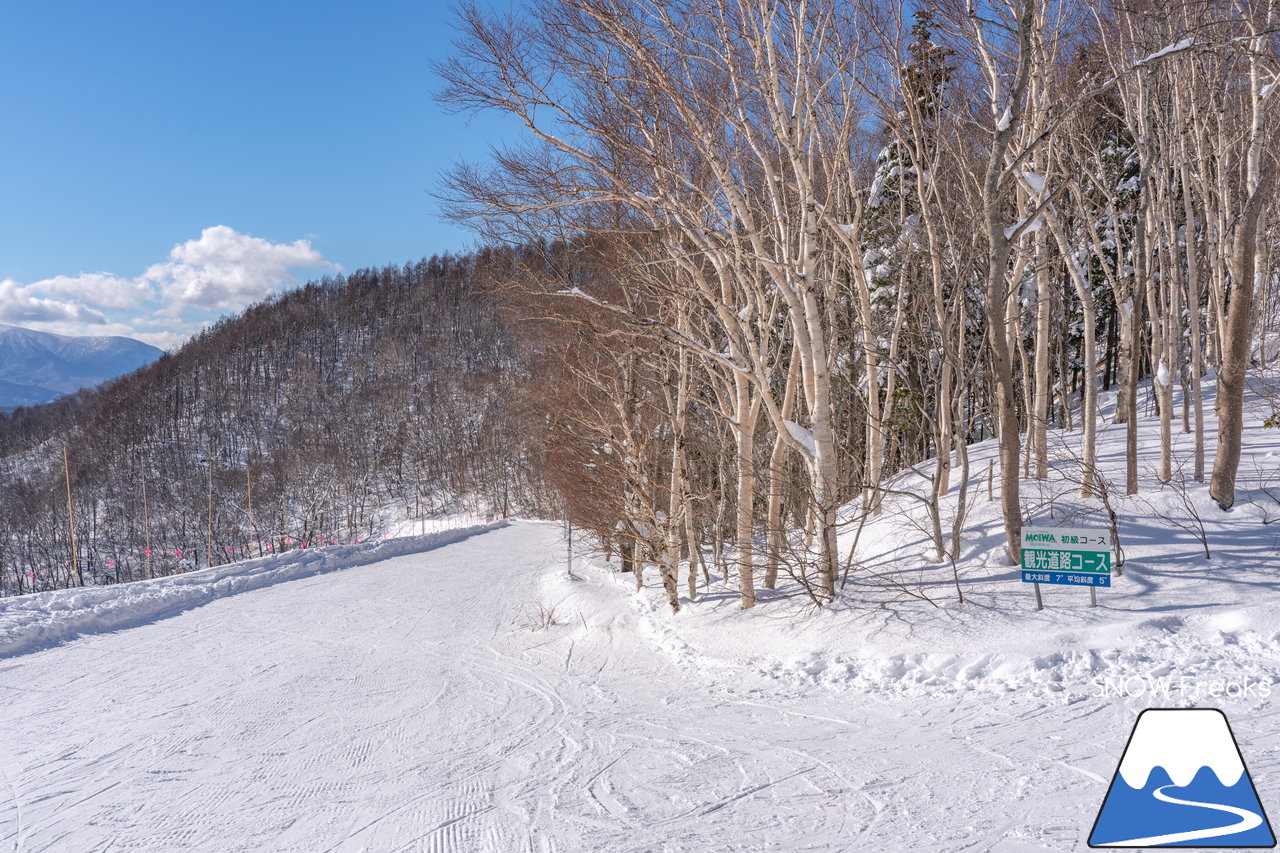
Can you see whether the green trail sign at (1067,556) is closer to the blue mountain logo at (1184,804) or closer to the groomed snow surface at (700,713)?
the groomed snow surface at (700,713)

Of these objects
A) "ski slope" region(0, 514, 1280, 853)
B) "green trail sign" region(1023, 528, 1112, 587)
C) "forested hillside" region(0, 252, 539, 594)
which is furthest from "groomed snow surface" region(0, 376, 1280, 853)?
"forested hillside" region(0, 252, 539, 594)

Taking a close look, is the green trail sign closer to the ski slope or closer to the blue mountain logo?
the ski slope

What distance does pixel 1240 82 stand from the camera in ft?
36.2

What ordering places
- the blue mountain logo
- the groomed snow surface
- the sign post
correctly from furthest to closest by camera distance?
1. the sign post
2. the groomed snow surface
3. the blue mountain logo

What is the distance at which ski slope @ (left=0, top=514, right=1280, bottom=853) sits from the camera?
4.25 m

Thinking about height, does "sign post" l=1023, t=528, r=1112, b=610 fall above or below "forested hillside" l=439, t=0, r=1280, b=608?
below

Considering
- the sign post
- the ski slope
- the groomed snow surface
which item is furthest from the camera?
the sign post

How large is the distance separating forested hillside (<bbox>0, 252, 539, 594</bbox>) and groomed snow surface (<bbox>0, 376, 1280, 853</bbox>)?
32580mm

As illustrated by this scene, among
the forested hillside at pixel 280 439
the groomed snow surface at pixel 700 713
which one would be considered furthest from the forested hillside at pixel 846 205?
the forested hillside at pixel 280 439

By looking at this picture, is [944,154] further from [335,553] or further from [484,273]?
Result: [335,553]

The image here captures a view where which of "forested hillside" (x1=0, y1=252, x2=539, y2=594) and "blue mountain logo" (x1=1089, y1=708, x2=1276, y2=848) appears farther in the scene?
"forested hillside" (x1=0, y1=252, x2=539, y2=594)

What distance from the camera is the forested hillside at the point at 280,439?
63406mm

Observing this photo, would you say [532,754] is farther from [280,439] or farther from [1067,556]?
[280,439]

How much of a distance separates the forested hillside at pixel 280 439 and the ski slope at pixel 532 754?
32.6 meters
